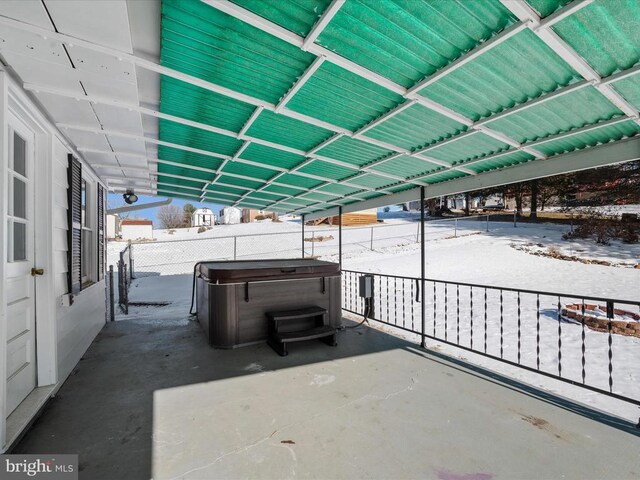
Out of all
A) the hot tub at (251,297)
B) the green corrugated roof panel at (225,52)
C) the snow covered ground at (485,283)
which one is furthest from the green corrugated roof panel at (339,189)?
the green corrugated roof panel at (225,52)

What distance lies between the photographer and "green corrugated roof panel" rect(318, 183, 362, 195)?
17.9ft

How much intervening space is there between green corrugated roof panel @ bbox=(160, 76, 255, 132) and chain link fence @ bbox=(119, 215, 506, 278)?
31.9 feet

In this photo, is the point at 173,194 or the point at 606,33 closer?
the point at 606,33

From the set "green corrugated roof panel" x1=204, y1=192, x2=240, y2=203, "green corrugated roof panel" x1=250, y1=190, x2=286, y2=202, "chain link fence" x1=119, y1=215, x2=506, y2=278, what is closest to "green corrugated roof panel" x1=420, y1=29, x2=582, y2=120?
"green corrugated roof panel" x1=250, y1=190, x2=286, y2=202

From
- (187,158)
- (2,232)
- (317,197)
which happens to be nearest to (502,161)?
(317,197)

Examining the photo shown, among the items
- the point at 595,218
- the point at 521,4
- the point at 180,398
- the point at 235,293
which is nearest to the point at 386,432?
the point at 180,398

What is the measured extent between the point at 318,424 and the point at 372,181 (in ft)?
11.9

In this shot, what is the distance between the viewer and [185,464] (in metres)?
1.83

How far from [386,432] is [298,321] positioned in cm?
214

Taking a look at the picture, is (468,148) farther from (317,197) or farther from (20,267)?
(20,267)

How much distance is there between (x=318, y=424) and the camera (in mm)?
2252

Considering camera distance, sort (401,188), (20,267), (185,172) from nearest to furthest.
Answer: (20,267) < (185,172) < (401,188)

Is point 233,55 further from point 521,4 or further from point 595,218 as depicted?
point 595,218

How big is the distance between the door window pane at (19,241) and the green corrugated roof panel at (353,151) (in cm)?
292
